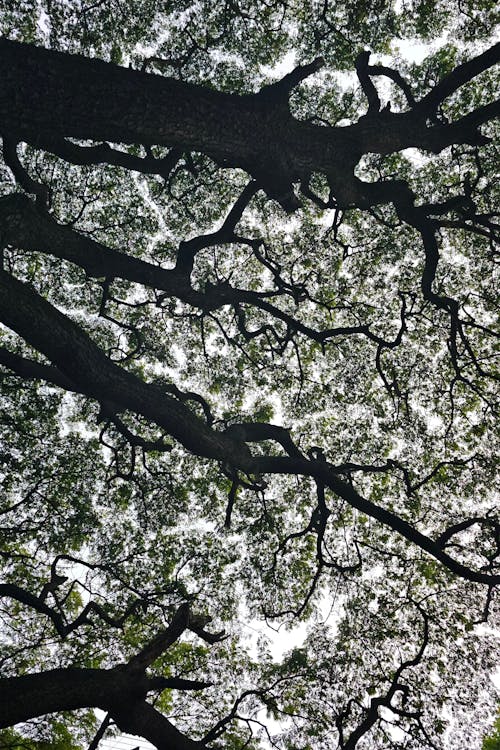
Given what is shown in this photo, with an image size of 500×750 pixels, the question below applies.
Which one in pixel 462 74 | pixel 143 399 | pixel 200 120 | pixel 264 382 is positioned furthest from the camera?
pixel 264 382

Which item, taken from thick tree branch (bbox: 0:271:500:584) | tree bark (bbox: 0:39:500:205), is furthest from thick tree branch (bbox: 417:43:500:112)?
thick tree branch (bbox: 0:271:500:584)

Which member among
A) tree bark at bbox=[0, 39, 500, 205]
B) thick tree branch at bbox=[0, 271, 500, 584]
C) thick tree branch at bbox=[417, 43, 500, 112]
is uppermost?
thick tree branch at bbox=[417, 43, 500, 112]

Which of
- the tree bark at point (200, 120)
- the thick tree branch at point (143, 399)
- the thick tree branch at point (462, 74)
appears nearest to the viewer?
the tree bark at point (200, 120)

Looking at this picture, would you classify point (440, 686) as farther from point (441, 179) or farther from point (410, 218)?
point (441, 179)

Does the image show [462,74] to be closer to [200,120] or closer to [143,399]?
[200,120]

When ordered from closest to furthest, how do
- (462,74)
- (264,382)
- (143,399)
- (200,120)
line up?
(200,120), (462,74), (143,399), (264,382)

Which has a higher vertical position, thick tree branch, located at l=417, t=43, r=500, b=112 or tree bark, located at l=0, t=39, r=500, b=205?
thick tree branch, located at l=417, t=43, r=500, b=112

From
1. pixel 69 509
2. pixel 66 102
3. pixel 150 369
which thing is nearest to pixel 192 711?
pixel 69 509

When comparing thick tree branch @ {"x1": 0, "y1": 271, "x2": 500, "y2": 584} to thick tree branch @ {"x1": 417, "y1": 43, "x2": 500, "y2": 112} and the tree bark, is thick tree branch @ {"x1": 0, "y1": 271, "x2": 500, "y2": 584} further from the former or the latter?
thick tree branch @ {"x1": 417, "y1": 43, "x2": 500, "y2": 112}

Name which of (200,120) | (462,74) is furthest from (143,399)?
(462,74)

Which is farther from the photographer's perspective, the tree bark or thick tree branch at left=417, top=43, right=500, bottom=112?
thick tree branch at left=417, top=43, right=500, bottom=112

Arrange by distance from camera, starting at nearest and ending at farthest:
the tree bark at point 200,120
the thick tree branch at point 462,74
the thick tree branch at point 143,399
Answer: the tree bark at point 200,120 → the thick tree branch at point 143,399 → the thick tree branch at point 462,74

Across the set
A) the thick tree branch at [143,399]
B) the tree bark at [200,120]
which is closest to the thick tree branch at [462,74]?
the tree bark at [200,120]

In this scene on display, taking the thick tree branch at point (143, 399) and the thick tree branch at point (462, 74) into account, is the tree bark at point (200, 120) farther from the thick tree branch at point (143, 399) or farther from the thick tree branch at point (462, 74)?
the thick tree branch at point (143, 399)
